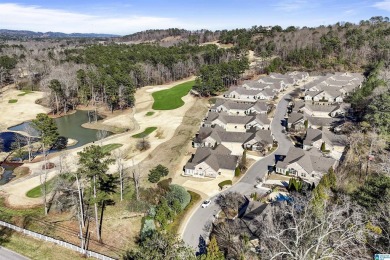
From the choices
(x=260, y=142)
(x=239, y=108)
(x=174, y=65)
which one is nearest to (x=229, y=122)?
(x=239, y=108)

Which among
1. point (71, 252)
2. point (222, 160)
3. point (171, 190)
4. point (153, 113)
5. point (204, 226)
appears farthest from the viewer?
point (153, 113)

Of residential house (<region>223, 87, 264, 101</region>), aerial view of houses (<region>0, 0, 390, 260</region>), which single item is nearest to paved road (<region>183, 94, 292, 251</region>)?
aerial view of houses (<region>0, 0, 390, 260</region>)

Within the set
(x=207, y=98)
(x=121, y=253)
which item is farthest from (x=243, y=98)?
(x=121, y=253)

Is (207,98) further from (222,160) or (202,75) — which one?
(222,160)

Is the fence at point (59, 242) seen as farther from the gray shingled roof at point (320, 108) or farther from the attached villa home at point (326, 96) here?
the attached villa home at point (326, 96)

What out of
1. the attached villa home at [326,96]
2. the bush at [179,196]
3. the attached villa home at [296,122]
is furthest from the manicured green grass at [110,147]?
the attached villa home at [326,96]

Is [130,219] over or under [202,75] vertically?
under
